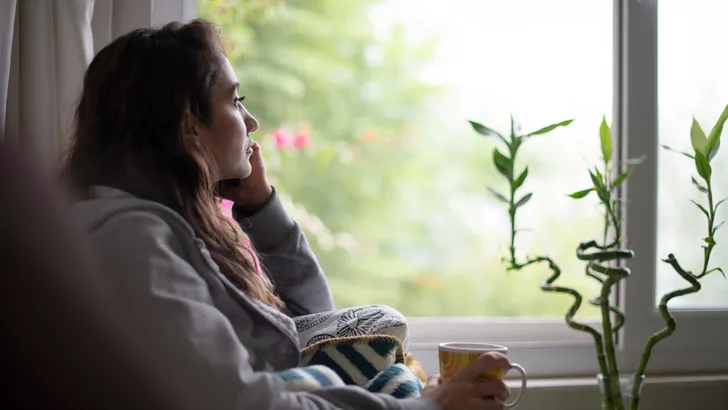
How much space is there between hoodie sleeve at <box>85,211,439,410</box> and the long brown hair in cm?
17

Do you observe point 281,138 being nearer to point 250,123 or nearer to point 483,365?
point 250,123

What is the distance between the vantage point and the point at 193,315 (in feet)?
2.52

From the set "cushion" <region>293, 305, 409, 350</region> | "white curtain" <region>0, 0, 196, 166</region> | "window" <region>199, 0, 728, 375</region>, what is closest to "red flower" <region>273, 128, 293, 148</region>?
"window" <region>199, 0, 728, 375</region>

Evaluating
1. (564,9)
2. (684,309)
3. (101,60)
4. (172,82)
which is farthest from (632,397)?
(564,9)

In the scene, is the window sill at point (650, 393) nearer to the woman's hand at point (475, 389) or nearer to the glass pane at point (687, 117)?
the glass pane at point (687, 117)

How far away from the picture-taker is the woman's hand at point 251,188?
55.9 inches

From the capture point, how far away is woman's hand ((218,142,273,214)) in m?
1.42

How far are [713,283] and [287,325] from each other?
144 cm

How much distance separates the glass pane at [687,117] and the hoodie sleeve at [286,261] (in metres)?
0.98

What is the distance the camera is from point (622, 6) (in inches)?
74.2

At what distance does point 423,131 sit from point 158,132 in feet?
7.40

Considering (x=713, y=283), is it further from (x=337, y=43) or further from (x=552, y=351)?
(x=337, y=43)

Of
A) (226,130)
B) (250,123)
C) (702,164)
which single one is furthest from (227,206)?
(702,164)

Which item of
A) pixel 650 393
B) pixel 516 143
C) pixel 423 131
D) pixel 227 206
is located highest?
pixel 423 131
